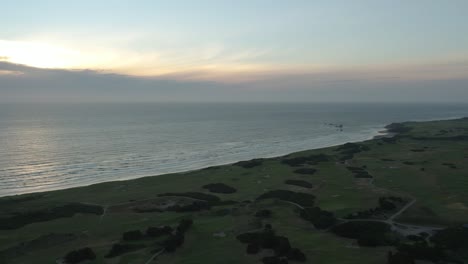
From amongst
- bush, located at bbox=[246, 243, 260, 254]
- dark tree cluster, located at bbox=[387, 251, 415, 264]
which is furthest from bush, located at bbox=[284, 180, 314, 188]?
dark tree cluster, located at bbox=[387, 251, 415, 264]

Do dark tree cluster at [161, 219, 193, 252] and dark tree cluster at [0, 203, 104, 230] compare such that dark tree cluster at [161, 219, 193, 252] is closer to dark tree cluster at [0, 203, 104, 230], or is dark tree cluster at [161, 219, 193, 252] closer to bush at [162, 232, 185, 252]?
bush at [162, 232, 185, 252]

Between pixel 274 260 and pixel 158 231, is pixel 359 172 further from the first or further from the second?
pixel 274 260

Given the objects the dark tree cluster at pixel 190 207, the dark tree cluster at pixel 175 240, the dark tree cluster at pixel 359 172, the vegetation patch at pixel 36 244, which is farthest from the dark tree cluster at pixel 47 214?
the dark tree cluster at pixel 359 172

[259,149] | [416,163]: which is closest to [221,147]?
[259,149]

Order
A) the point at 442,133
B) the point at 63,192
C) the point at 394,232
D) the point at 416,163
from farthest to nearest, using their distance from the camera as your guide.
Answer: the point at 442,133 → the point at 416,163 → the point at 63,192 → the point at 394,232

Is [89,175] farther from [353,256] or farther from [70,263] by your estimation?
[353,256]

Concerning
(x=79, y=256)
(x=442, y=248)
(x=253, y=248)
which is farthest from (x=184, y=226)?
(x=442, y=248)
